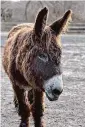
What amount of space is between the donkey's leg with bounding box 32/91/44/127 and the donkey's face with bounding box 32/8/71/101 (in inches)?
30.4

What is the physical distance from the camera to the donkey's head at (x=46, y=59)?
4.38 meters

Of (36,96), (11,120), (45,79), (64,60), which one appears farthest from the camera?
(64,60)

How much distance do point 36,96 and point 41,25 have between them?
1184 millimetres

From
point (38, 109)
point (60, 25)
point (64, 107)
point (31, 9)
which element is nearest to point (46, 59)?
point (60, 25)

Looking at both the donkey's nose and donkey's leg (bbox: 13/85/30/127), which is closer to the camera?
the donkey's nose

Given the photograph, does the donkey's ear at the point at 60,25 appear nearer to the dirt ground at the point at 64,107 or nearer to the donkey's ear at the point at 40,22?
the donkey's ear at the point at 40,22

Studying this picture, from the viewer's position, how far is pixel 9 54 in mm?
5379

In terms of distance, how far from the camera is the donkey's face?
4.37 metres

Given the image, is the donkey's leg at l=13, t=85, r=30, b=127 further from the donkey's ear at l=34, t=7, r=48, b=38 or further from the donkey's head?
the donkey's ear at l=34, t=7, r=48, b=38

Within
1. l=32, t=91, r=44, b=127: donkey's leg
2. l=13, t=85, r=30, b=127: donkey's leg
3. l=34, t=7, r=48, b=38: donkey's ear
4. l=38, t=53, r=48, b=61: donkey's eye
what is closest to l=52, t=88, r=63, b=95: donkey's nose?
l=38, t=53, r=48, b=61: donkey's eye

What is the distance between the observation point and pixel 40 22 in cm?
455

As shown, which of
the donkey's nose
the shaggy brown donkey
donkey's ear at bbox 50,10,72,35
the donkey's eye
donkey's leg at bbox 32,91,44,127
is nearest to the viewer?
the donkey's nose

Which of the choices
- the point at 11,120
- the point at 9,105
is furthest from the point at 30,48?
the point at 9,105

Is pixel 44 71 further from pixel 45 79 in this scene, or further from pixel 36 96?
pixel 36 96
